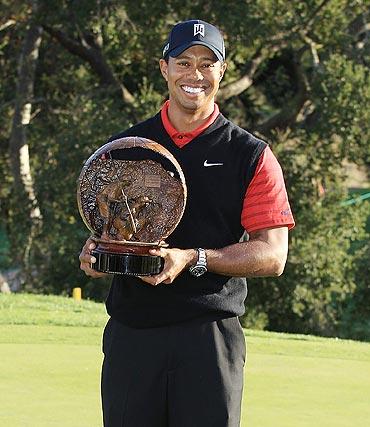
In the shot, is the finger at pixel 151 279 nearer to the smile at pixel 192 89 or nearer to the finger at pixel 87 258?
the finger at pixel 87 258

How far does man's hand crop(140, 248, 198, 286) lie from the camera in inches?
139

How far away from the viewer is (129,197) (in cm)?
374

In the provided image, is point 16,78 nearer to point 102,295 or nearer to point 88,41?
point 88,41

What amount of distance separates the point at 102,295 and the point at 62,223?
4.87 ft

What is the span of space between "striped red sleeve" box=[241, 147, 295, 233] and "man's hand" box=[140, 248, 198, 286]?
29 centimetres

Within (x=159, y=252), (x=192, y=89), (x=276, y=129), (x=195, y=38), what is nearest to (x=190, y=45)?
(x=195, y=38)

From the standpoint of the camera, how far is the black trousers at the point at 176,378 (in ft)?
12.3

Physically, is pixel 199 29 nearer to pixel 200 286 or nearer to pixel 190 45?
pixel 190 45

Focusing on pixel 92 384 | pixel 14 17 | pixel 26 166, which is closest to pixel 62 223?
pixel 26 166

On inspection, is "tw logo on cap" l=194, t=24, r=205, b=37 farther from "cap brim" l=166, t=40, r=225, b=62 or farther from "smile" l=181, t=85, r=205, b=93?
"smile" l=181, t=85, r=205, b=93

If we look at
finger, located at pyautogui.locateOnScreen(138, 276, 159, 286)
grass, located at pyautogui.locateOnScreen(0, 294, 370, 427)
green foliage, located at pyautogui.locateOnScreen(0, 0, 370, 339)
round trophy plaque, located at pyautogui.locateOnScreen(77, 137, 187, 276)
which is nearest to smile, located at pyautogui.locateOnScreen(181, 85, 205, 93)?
round trophy plaque, located at pyautogui.locateOnScreen(77, 137, 187, 276)

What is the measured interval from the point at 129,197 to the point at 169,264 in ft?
1.01

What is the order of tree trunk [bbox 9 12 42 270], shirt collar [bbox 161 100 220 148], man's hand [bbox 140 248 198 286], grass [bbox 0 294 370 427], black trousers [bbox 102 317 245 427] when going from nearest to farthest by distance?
man's hand [bbox 140 248 198 286] < black trousers [bbox 102 317 245 427] < shirt collar [bbox 161 100 220 148] < grass [bbox 0 294 370 427] < tree trunk [bbox 9 12 42 270]

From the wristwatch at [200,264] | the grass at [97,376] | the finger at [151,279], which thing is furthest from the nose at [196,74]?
the grass at [97,376]
